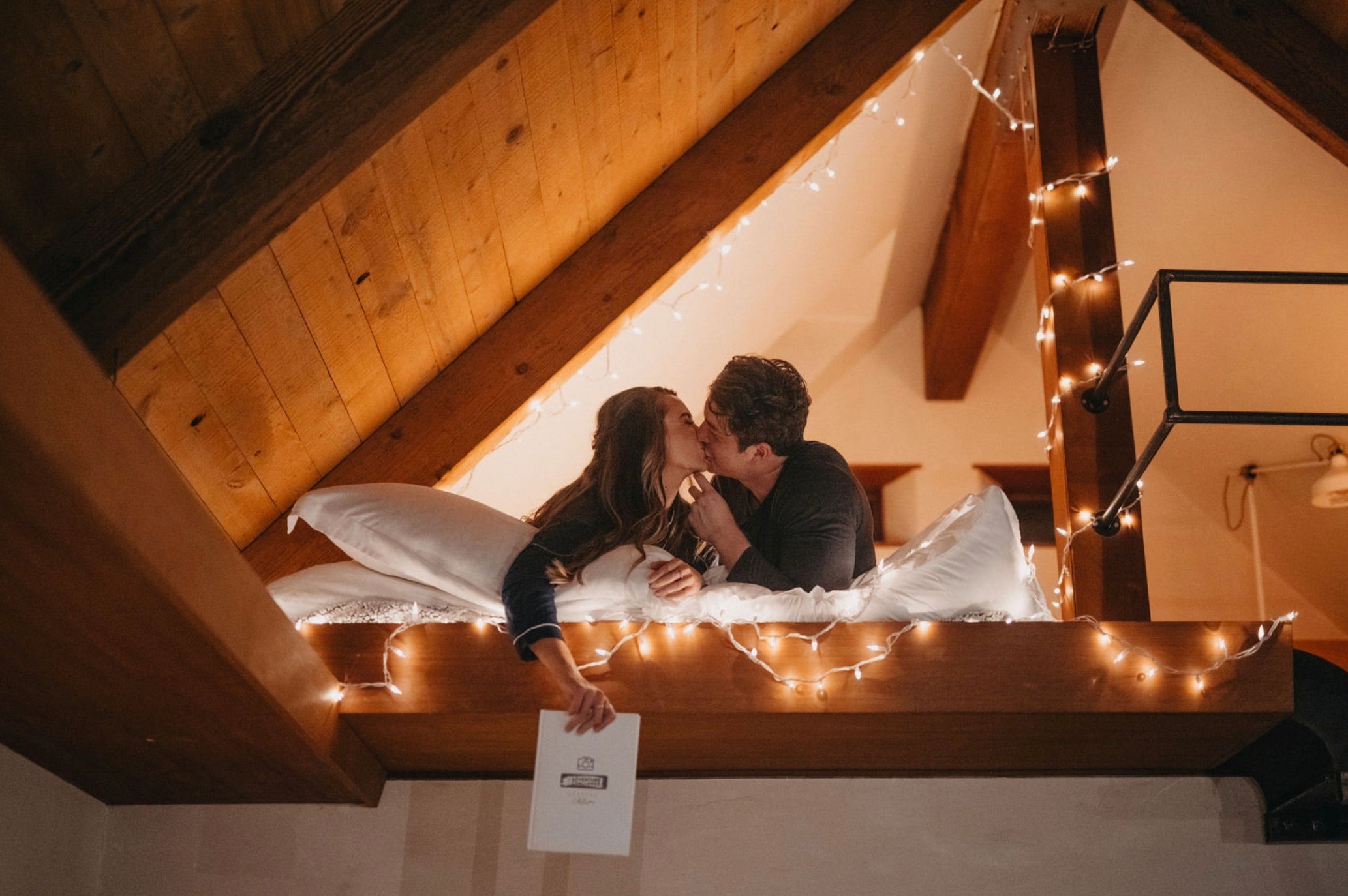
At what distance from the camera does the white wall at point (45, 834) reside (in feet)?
5.20

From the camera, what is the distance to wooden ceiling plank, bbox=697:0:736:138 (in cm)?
199

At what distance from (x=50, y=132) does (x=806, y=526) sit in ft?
4.00

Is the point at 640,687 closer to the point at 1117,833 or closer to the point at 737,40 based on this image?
the point at 1117,833

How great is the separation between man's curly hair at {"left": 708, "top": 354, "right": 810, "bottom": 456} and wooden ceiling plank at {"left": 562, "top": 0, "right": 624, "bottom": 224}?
1.66ft

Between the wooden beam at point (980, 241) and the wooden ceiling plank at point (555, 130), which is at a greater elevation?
the wooden beam at point (980, 241)

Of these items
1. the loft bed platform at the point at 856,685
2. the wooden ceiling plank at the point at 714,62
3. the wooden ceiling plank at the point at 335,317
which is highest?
the wooden ceiling plank at the point at 714,62

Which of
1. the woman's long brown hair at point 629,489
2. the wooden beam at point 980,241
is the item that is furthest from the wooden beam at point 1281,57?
the woman's long brown hair at point 629,489

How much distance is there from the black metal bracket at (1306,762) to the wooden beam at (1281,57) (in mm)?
1180

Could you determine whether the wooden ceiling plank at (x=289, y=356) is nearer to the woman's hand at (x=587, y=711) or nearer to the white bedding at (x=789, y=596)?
the white bedding at (x=789, y=596)

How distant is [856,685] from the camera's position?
1.49m

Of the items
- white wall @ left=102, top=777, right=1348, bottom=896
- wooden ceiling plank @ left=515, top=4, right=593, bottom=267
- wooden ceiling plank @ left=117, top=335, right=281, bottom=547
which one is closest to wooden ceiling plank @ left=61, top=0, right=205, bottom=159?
wooden ceiling plank @ left=117, top=335, right=281, bottom=547

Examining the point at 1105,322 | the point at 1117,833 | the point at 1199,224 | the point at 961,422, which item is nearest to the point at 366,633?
the point at 1117,833

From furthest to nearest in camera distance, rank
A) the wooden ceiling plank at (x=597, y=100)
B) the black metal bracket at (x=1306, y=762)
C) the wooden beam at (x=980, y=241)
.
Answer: the wooden beam at (x=980, y=241) → the wooden ceiling plank at (x=597, y=100) → the black metal bracket at (x=1306, y=762)

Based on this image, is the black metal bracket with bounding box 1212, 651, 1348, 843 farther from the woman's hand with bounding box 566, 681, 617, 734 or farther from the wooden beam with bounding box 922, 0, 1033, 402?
the wooden beam with bounding box 922, 0, 1033, 402
